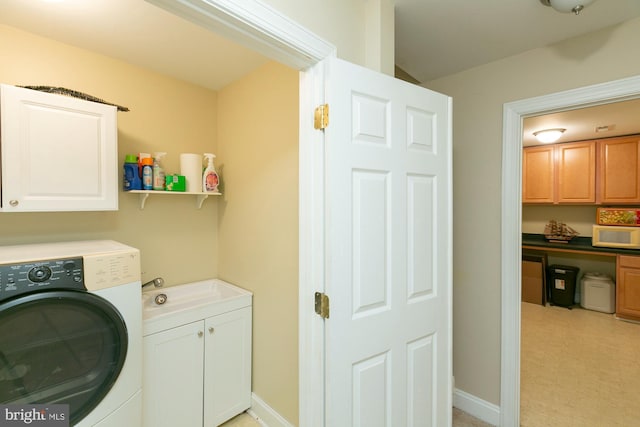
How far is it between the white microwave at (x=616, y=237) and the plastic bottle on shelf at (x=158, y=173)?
525cm

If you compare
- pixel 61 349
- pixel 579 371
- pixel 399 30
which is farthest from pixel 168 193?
pixel 579 371

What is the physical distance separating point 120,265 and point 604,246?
5.37 metres

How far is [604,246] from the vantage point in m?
3.79

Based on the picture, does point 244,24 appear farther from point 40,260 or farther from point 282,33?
point 40,260

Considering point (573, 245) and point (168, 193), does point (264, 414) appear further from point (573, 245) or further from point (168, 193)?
point (573, 245)

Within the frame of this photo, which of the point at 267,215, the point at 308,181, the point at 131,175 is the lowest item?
the point at 267,215

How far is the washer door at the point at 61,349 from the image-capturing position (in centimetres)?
109

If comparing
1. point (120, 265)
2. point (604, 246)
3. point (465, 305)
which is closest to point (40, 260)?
point (120, 265)

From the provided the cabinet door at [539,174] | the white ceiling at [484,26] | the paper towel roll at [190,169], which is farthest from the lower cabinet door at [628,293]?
the paper towel roll at [190,169]

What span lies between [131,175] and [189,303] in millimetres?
945

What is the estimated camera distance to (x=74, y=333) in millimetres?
1217

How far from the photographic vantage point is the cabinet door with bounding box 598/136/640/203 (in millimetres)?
3578

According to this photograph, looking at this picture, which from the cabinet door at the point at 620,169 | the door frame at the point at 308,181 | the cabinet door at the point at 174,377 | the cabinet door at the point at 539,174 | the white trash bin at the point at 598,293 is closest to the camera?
the door frame at the point at 308,181

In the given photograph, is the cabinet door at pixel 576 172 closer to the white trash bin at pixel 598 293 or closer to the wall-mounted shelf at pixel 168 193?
the white trash bin at pixel 598 293
